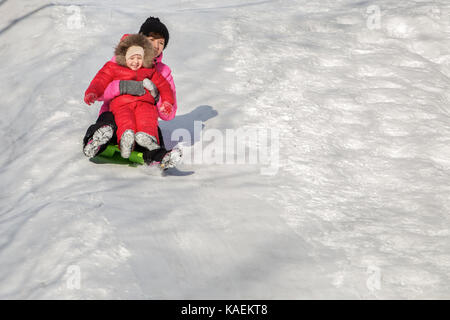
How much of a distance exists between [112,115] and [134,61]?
17.9 inches

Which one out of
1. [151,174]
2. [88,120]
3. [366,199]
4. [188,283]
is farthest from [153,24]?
[188,283]

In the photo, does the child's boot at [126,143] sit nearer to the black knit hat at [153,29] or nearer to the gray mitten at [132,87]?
the gray mitten at [132,87]

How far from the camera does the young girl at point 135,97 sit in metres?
3.77

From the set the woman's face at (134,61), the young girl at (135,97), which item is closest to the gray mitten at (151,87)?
the young girl at (135,97)

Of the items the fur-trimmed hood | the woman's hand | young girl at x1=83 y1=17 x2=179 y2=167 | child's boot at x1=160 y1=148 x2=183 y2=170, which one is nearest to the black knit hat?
young girl at x1=83 y1=17 x2=179 y2=167

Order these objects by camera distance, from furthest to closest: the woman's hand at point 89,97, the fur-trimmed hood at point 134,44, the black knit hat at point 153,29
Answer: the black knit hat at point 153,29 < the fur-trimmed hood at point 134,44 < the woman's hand at point 89,97

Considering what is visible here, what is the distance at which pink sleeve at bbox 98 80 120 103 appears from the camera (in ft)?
12.8

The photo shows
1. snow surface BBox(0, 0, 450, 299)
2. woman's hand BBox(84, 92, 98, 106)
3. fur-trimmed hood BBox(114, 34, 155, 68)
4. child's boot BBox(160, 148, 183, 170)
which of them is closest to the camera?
snow surface BBox(0, 0, 450, 299)

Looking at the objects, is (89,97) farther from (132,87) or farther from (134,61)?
(134,61)

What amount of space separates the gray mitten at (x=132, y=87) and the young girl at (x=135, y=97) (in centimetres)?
3

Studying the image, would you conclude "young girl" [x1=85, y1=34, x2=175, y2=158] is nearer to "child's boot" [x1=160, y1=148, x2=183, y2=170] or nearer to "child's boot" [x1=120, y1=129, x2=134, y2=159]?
"child's boot" [x1=120, y1=129, x2=134, y2=159]

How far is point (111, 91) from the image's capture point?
391cm
